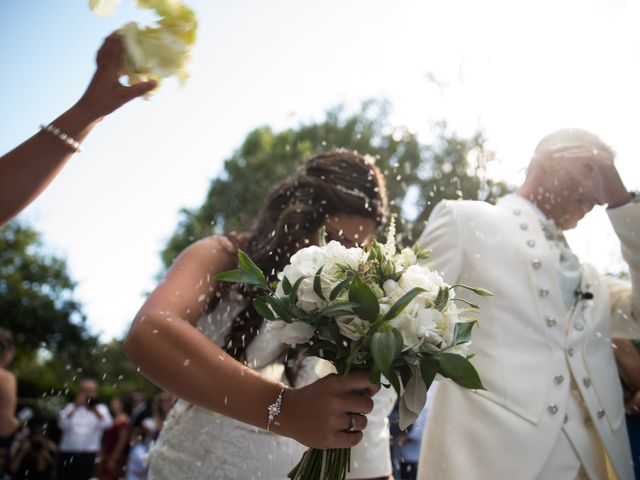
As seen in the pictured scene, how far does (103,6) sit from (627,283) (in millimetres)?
2998

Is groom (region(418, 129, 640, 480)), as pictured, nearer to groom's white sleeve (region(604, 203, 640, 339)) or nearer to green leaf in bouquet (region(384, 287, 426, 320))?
groom's white sleeve (region(604, 203, 640, 339))

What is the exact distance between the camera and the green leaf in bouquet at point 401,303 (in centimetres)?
168

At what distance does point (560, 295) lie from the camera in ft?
8.92

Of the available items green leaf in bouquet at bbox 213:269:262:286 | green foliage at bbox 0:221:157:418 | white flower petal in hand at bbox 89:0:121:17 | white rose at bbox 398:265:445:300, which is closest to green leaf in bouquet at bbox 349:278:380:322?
white rose at bbox 398:265:445:300

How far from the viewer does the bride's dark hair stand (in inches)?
107

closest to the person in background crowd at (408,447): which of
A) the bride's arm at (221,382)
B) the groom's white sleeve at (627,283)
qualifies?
the groom's white sleeve at (627,283)

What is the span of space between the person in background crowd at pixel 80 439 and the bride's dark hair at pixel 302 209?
1012cm

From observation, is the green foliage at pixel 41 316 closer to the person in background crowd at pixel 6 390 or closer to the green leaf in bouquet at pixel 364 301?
the person in background crowd at pixel 6 390

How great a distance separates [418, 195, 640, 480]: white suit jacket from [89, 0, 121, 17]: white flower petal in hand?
1809 mm

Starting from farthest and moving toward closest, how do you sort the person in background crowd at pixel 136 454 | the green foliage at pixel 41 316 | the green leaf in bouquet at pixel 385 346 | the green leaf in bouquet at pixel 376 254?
the green foliage at pixel 41 316 < the person in background crowd at pixel 136 454 < the green leaf in bouquet at pixel 376 254 < the green leaf in bouquet at pixel 385 346

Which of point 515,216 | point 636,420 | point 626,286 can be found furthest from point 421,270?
point 636,420

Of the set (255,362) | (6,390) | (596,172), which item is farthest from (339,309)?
(6,390)

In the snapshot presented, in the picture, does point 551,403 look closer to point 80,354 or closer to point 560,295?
point 560,295

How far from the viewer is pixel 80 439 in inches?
443
